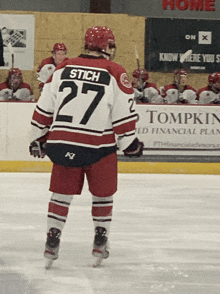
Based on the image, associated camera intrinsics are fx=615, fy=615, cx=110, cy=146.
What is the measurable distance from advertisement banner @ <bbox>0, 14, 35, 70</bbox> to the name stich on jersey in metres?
6.70

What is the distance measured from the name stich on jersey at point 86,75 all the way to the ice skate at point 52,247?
0.70 meters

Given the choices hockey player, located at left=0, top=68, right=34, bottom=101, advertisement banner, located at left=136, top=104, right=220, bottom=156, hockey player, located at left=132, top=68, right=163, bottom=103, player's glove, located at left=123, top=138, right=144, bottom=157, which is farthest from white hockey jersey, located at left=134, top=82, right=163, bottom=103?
player's glove, located at left=123, top=138, right=144, bottom=157

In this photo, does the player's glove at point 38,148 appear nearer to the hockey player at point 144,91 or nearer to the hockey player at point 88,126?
the hockey player at point 88,126

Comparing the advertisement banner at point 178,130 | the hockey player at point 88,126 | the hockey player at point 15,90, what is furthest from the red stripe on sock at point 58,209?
the hockey player at point 15,90

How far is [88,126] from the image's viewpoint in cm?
272

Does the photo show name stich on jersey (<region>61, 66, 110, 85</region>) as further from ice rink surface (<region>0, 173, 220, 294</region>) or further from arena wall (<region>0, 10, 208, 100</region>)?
arena wall (<region>0, 10, 208, 100</region>)

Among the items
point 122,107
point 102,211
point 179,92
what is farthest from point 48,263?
point 179,92

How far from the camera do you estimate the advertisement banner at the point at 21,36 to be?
365 inches

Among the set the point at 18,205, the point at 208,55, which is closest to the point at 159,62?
the point at 208,55

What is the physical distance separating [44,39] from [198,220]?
5.97 meters

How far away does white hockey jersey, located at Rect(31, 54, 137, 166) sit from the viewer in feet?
8.90

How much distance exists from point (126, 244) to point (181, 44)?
22.1 ft

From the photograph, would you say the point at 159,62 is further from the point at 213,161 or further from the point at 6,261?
the point at 6,261

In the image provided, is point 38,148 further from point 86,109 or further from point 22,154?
point 22,154
